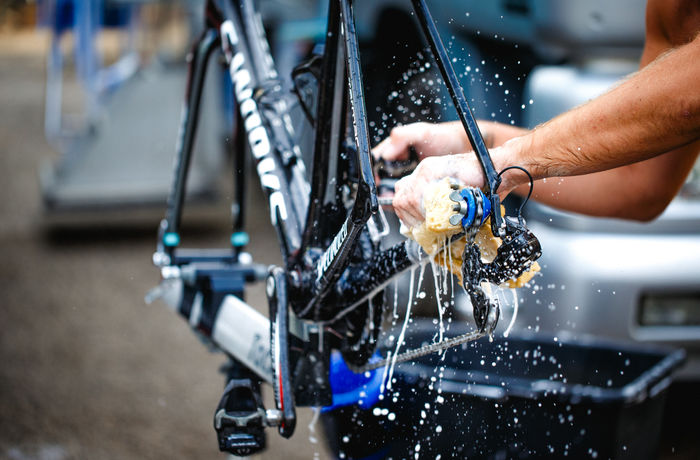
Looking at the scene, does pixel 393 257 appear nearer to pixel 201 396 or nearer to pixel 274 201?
pixel 274 201

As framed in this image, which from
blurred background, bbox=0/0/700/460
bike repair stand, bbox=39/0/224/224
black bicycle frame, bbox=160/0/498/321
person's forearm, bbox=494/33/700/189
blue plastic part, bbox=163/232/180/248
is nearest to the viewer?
person's forearm, bbox=494/33/700/189

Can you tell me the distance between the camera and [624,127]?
1.06 m

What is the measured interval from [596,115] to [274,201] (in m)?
0.79

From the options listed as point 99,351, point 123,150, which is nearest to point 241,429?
point 99,351

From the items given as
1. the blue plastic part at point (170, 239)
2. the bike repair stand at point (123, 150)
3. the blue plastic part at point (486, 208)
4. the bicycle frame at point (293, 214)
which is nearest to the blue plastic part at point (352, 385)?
the bicycle frame at point (293, 214)

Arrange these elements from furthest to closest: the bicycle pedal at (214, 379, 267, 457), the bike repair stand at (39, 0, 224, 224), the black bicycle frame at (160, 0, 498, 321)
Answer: the bike repair stand at (39, 0, 224, 224)
the bicycle pedal at (214, 379, 267, 457)
the black bicycle frame at (160, 0, 498, 321)

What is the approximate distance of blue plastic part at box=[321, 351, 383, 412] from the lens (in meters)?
1.52

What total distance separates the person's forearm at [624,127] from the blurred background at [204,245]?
306 millimetres

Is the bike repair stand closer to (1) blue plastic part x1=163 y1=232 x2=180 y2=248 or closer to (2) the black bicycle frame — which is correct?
(1) blue plastic part x1=163 y1=232 x2=180 y2=248

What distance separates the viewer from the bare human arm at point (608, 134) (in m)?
1.02

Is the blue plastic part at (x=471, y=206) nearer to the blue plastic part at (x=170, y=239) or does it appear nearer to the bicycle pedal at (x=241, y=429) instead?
the bicycle pedal at (x=241, y=429)

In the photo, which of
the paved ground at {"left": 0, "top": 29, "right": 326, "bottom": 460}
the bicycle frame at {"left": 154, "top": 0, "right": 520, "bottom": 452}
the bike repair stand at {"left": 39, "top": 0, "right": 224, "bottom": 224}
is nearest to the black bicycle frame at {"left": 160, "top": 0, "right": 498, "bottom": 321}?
the bicycle frame at {"left": 154, "top": 0, "right": 520, "bottom": 452}

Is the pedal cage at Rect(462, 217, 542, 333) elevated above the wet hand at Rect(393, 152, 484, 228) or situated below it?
below

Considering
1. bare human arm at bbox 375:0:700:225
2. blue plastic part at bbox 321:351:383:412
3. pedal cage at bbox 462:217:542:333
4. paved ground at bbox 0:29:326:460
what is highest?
bare human arm at bbox 375:0:700:225
